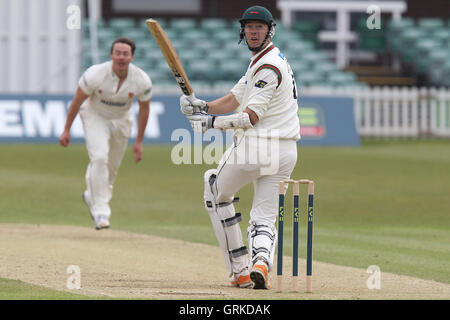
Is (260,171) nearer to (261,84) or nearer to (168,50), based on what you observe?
(261,84)

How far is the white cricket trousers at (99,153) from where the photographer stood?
11.0m

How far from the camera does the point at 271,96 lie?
7.32 meters

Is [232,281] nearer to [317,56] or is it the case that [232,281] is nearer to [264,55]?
[264,55]

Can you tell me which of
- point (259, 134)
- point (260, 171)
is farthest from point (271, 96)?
point (260, 171)

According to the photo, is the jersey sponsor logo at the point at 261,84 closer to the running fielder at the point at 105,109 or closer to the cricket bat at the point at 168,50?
the cricket bat at the point at 168,50

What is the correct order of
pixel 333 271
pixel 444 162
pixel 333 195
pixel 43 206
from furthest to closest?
pixel 444 162
pixel 333 195
pixel 43 206
pixel 333 271

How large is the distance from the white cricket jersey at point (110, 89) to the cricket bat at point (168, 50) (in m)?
3.28

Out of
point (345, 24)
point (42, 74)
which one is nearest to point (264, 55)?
point (42, 74)

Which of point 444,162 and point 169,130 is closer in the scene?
point 444,162

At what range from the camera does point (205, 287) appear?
7.54 m

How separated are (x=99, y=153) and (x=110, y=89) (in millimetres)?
735

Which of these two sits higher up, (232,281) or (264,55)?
(264,55)

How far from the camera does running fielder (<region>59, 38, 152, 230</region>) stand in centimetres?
1078
